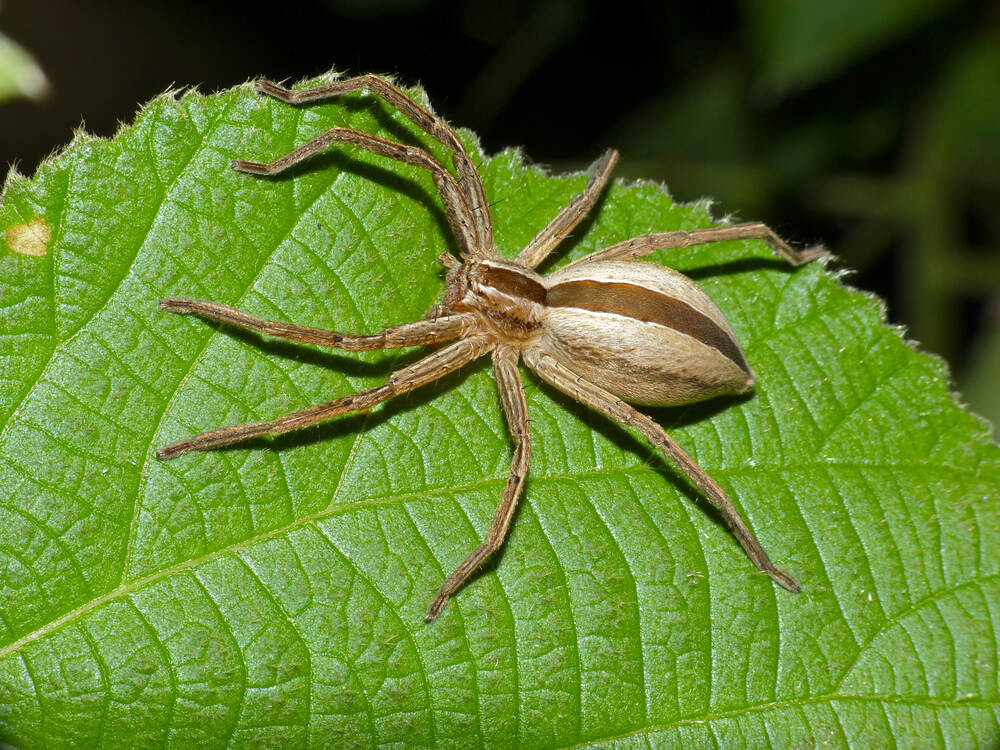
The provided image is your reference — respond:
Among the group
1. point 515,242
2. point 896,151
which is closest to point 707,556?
point 515,242

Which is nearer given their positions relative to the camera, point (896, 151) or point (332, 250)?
point (332, 250)

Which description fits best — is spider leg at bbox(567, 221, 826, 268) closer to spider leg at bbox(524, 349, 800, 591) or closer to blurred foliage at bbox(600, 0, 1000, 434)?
spider leg at bbox(524, 349, 800, 591)

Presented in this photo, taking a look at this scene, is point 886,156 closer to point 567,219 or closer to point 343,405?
point 567,219

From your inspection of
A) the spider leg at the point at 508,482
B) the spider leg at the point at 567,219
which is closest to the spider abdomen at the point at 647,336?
the spider leg at the point at 567,219

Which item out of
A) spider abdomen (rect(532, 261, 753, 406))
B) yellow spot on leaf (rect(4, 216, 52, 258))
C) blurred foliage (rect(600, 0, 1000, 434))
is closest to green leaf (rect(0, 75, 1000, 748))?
yellow spot on leaf (rect(4, 216, 52, 258))

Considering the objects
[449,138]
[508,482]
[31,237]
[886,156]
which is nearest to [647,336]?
[508,482]

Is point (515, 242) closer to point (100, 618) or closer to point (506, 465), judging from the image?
point (506, 465)
